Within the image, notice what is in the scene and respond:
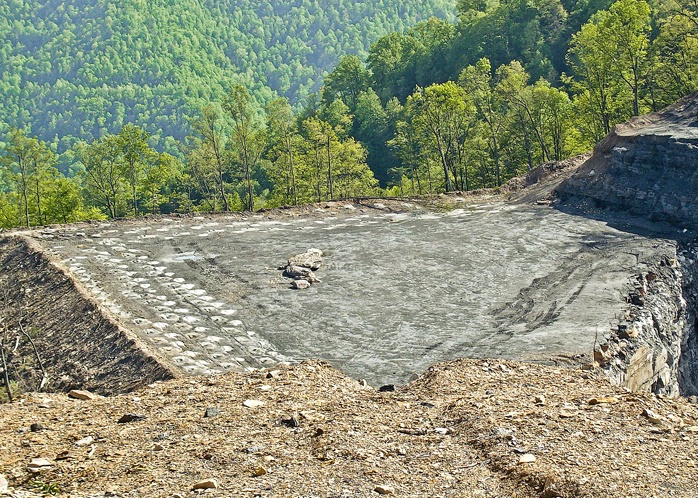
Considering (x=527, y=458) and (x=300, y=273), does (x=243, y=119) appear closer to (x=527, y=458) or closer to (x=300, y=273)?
(x=300, y=273)

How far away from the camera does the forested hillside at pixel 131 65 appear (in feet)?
520

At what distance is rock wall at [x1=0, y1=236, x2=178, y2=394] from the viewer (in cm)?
1550

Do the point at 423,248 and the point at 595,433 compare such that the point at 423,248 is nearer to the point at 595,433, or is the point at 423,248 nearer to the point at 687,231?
the point at 687,231

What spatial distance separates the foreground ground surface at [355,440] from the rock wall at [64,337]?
10.8ft

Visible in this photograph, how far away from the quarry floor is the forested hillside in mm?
111045

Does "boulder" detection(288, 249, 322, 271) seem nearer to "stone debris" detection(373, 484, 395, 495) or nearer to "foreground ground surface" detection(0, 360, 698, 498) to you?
"foreground ground surface" detection(0, 360, 698, 498)

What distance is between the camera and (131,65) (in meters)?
169

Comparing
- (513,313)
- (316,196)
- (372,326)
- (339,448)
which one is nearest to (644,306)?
(513,313)

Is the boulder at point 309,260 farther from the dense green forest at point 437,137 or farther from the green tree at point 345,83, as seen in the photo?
the green tree at point 345,83

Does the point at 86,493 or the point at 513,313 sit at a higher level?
the point at 86,493

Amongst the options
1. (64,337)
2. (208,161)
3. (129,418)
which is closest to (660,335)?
(129,418)

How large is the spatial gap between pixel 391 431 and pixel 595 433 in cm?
260

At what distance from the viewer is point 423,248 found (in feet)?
82.1

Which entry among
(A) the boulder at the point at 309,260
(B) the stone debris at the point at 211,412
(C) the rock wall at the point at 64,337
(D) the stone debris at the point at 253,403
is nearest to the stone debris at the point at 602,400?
(D) the stone debris at the point at 253,403
